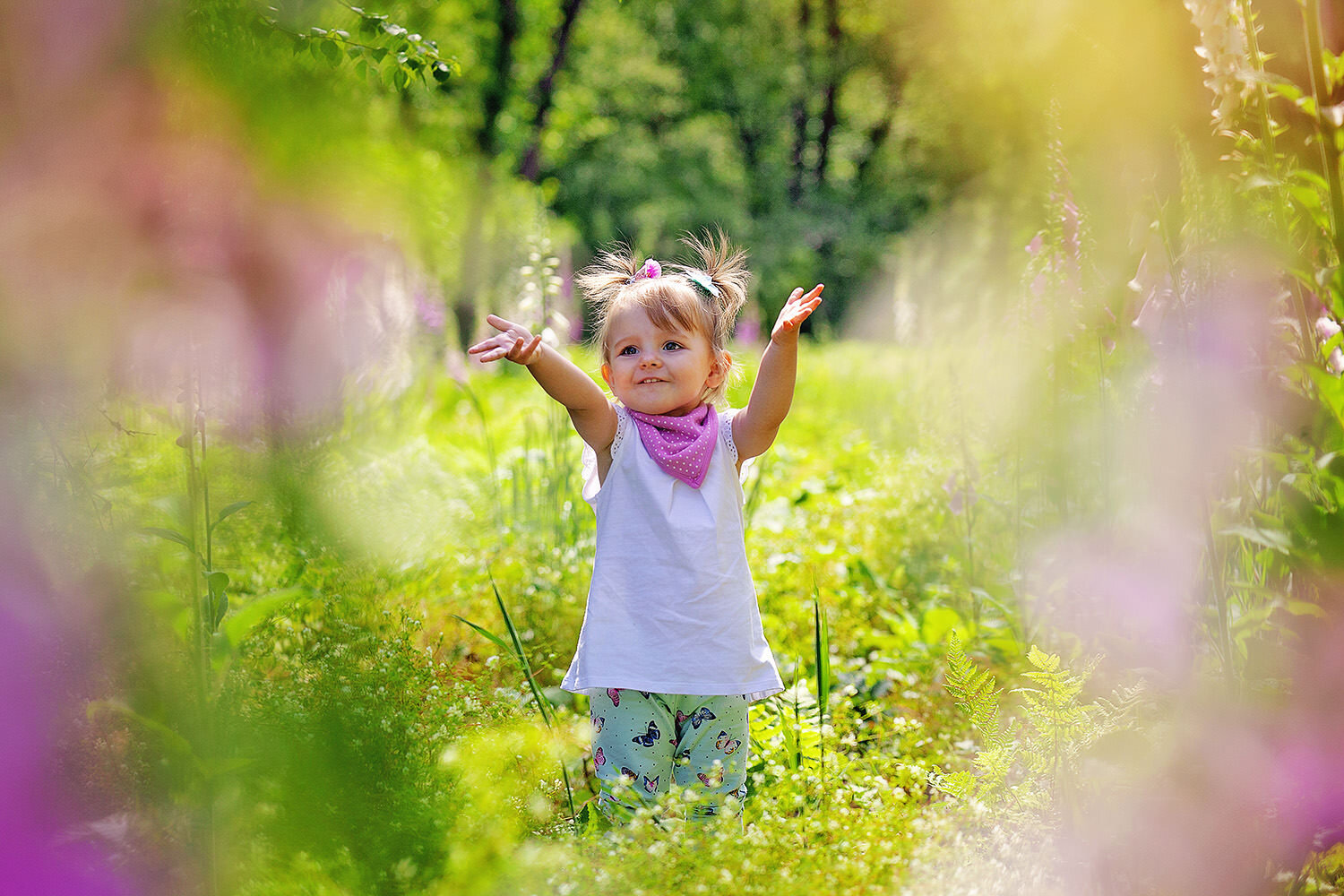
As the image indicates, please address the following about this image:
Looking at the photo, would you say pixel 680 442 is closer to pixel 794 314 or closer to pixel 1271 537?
pixel 794 314

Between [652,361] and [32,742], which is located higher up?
[652,361]

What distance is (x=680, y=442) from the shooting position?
2.01 m

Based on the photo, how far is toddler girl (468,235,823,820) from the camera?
193cm

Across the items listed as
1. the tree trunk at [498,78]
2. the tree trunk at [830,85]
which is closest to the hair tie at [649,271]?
the tree trunk at [498,78]

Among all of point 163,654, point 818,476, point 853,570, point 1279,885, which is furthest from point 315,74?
point 818,476

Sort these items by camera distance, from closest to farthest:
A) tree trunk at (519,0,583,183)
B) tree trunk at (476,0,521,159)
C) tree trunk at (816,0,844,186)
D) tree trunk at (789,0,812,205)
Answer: tree trunk at (476,0,521,159) → tree trunk at (519,0,583,183) → tree trunk at (816,0,844,186) → tree trunk at (789,0,812,205)

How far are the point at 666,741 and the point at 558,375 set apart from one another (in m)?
0.75

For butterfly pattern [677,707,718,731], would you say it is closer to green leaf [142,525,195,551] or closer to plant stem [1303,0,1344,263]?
green leaf [142,525,195,551]

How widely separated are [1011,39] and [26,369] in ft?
26.1

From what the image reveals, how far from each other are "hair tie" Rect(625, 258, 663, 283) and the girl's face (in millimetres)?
144

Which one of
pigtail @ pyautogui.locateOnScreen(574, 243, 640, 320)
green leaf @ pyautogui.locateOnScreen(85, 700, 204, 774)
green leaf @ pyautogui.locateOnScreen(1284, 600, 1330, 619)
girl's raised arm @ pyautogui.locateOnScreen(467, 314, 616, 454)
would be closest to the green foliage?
pigtail @ pyautogui.locateOnScreen(574, 243, 640, 320)

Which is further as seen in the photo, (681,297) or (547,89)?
(547,89)

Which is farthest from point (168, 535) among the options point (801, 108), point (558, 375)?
point (801, 108)

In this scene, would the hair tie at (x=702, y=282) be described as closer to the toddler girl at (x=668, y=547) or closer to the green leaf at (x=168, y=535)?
the toddler girl at (x=668, y=547)
